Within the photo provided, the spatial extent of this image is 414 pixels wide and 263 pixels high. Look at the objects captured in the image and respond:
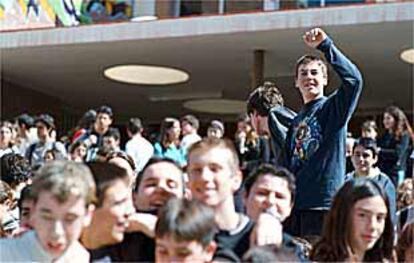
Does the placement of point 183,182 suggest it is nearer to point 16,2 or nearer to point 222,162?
point 222,162

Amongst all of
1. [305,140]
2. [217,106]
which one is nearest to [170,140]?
[305,140]

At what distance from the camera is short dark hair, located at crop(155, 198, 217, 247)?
11.3ft

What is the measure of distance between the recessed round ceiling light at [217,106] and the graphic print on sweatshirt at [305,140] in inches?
552

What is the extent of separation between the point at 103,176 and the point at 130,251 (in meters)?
0.32

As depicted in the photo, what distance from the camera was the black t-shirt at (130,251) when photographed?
374 cm

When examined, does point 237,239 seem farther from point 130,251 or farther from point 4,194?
point 4,194

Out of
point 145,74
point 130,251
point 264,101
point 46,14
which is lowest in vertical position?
point 130,251

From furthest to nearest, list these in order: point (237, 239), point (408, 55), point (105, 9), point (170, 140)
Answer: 1. point (105, 9)
2. point (408, 55)
3. point (170, 140)
4. point (237, 239)

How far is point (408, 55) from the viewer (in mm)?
14617

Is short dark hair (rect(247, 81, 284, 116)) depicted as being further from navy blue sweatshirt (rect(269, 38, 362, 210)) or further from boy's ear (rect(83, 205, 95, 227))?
boy's ear (rect(83, 205, 95, 227))

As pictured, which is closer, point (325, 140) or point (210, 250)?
point (210, 250)

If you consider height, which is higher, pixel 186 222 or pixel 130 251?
pixel 186 222

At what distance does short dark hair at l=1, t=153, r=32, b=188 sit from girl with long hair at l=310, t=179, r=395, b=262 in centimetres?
332

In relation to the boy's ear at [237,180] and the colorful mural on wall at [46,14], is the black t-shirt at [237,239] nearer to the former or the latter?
the boy's ear at [237,180]
